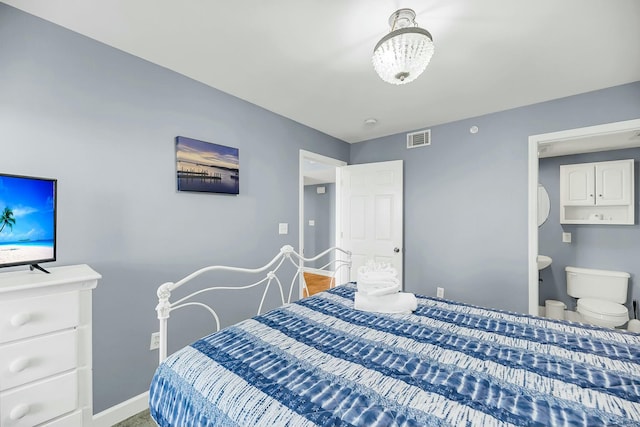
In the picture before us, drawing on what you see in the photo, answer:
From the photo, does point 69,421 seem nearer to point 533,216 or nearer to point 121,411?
point 121,411

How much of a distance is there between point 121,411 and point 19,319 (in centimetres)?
105

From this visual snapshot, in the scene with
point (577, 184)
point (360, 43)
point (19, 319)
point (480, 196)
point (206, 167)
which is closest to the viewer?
point (19, 319)

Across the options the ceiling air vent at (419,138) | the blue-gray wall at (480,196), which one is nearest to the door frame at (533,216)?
the blue-gray wall at (480,196)

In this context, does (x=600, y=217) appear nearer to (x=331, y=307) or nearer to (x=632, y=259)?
(x=632, y=259)

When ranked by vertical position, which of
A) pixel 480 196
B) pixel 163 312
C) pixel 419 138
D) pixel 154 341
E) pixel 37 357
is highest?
pixel 419 138

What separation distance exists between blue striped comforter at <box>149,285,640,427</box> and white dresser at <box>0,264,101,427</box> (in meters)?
0.56

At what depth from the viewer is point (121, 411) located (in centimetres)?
173

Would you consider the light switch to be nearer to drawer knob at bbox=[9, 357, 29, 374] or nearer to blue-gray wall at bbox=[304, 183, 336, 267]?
drawer knob at bbox=[9, 357, 29, 374]

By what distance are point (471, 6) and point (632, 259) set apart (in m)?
3.51

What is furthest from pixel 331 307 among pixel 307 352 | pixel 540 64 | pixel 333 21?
pixel 540 64

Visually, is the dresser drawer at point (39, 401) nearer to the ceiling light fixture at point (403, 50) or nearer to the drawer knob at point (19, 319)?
the drawer knob at point (19, 319)

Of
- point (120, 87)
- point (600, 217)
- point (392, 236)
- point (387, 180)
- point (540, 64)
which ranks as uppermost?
point (540, 64)

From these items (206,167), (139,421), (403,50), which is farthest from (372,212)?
(139,421)

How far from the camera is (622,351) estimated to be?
Answer: 1159mm
